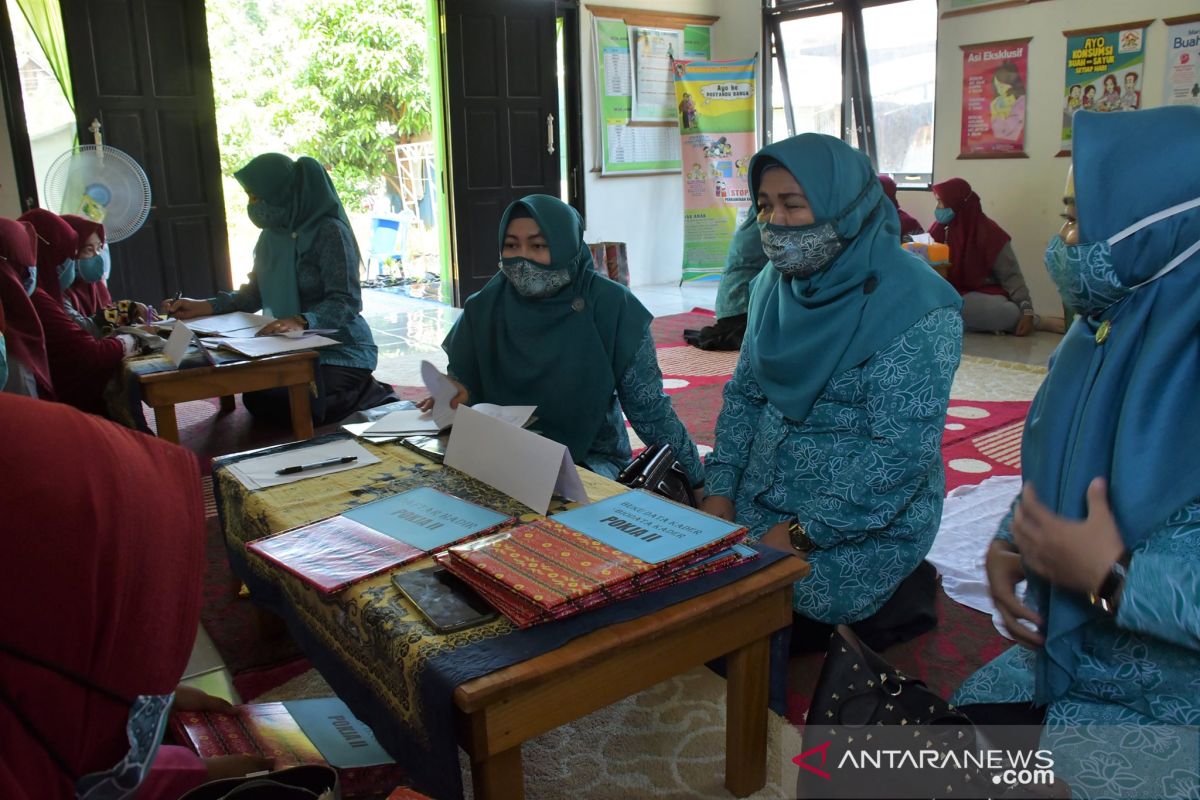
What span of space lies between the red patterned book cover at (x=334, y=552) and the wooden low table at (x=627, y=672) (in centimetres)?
32

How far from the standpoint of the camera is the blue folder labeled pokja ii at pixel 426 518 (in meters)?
1.46

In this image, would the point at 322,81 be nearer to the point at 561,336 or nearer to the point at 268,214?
the point at 268,214

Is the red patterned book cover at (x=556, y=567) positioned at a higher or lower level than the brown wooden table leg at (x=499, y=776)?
higher

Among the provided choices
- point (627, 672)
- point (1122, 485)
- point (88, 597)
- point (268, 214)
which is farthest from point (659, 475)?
point (268, 214)

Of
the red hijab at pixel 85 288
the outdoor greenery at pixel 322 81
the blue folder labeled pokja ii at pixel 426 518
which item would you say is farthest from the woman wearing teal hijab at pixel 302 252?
the outdoor greenery at pixel 322 81

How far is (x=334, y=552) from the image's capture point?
1414mm

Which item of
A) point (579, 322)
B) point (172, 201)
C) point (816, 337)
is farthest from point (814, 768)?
point (172, 201)

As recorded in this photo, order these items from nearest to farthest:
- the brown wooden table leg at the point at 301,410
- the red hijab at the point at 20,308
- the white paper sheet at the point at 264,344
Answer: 1. the red hijab at the point at 20,308
2. the white paper sheet at the point at 264,344
3. the brown wooden table leg at the point at 301,410

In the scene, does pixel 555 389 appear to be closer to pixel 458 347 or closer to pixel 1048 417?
pixel 458 347

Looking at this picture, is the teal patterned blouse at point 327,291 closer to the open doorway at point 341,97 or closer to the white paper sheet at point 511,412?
the white paper sheet at point 511,412

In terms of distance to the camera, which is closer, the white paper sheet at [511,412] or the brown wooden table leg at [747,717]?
the brown wooden table leg at [747,717]

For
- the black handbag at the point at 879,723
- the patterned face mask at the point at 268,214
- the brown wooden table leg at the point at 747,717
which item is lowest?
the brown wooden table leg at the point at 747,717

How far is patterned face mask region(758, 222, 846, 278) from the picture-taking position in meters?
1.91

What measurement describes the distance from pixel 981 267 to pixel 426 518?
5075 mm
